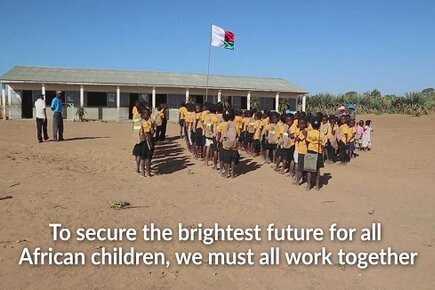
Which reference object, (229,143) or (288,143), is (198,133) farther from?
(288,143)

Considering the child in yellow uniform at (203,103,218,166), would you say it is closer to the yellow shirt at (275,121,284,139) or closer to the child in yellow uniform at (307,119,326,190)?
the yellow shirt at (275,121,284,139)

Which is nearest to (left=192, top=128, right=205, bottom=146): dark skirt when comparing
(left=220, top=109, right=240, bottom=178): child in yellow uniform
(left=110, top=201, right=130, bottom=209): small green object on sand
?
(left=220, top=109, right=240, bottom=178): child in yellow uniform

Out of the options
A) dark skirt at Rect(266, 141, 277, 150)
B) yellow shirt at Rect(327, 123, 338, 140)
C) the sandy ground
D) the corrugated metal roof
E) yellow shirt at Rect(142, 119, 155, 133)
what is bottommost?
the sandy ground

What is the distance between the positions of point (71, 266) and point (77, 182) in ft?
12.4

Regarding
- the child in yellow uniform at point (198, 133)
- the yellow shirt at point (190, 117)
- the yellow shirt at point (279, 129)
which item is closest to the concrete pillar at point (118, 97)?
the yellow shirt at point (190, 117)

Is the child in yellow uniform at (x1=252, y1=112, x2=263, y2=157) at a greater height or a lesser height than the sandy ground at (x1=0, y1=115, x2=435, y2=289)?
greater

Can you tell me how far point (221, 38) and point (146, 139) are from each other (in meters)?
11.6

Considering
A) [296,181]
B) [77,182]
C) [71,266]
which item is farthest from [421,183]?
[71,266]

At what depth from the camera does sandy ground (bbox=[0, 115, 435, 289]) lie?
450 cm

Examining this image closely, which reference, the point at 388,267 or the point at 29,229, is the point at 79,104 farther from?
the point at 388,267

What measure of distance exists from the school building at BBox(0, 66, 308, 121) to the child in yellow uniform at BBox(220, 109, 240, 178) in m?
15.2

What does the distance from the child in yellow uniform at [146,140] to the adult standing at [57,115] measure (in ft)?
16.0

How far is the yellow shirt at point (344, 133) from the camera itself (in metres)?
12.9

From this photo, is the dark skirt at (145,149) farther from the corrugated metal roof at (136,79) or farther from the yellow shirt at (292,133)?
the corrugated metal roof at (136,79)
